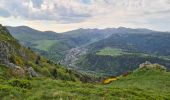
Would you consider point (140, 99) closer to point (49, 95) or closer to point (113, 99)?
point (113, 99)

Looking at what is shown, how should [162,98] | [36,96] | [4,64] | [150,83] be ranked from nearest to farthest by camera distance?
1. [36,96]
2. [162,98]
3. [4,64]
4. [150,83]

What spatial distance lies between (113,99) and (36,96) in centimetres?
651

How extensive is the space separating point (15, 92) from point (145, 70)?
5418 cm

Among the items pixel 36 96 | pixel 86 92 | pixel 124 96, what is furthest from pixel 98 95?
pixel 36 96

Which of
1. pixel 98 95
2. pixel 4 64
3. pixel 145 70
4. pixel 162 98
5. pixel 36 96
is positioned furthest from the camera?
pixel 145 70

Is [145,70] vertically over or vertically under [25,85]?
under

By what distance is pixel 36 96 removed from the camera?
26953mm

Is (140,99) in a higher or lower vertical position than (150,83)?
higher

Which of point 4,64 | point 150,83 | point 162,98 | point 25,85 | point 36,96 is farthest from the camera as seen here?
point 150,83

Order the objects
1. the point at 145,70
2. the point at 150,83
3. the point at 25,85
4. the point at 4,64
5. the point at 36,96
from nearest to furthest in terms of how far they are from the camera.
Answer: the point at 36,96, the point at 25,85, the point at 4,64, the point at 150,83, the point at 145,70

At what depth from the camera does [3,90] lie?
93.6 feet

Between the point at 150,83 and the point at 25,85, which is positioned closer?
the point at 25,85

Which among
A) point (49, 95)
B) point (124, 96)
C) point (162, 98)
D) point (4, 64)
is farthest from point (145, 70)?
point (49, 95)

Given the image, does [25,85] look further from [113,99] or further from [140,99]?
[140,99]
